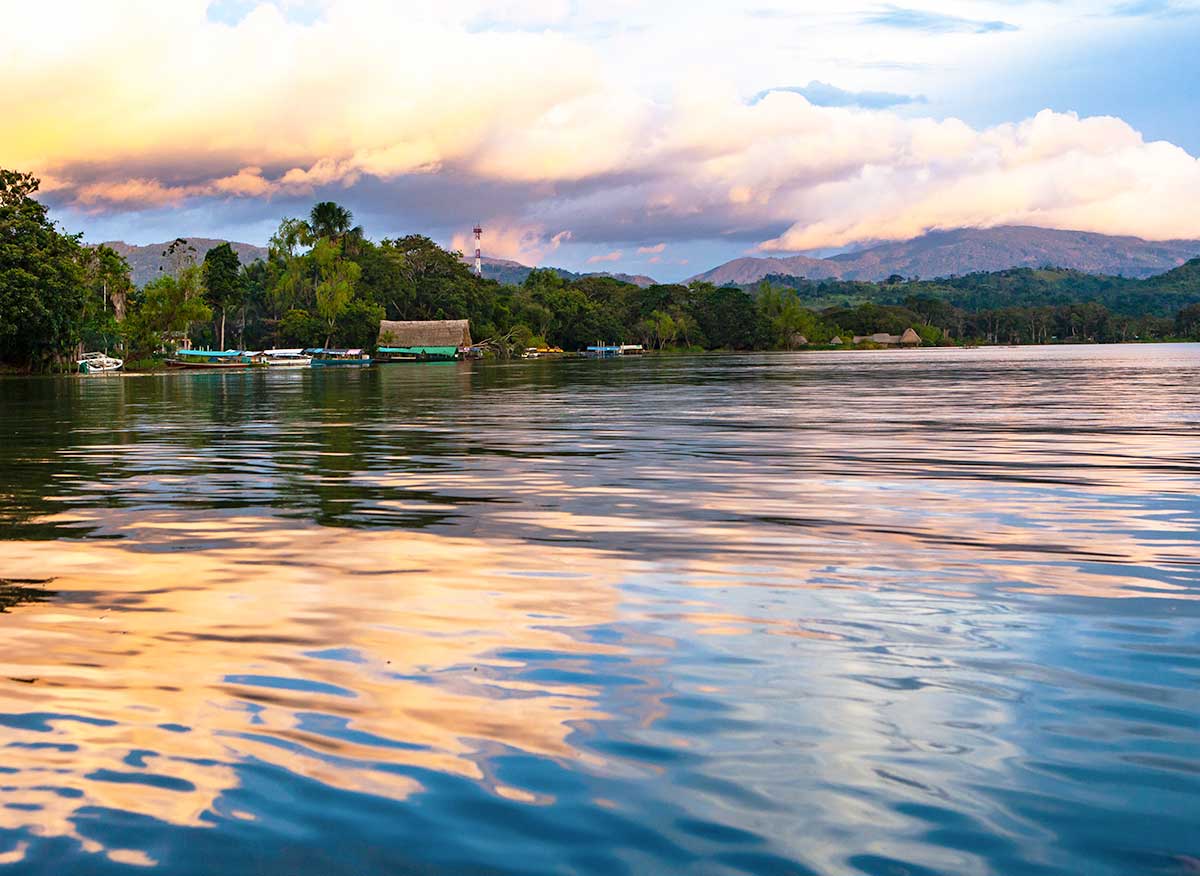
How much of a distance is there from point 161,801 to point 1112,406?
107ft

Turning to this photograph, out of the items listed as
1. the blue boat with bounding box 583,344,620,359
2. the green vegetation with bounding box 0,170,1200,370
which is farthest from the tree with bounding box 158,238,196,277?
the blue boat with bounding box 583,344,620,359

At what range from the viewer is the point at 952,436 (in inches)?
933

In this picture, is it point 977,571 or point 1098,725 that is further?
point 977,571

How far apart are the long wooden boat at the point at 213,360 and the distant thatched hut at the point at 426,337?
63.1ft

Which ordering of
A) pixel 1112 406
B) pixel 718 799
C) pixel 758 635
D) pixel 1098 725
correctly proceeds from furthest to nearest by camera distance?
pixel 1112 406 → pixel 758 635 → pixel 1098 725 → pixel 718 799

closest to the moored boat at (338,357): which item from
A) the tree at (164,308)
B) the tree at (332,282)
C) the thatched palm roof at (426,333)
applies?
the tree at (332,282)

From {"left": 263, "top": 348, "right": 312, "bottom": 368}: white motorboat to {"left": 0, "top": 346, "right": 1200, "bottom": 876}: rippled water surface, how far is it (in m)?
114

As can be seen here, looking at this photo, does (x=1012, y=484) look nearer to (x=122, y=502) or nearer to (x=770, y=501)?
(x=770, y=501)

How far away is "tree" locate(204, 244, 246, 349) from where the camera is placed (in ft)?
446

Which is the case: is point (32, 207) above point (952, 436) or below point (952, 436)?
above

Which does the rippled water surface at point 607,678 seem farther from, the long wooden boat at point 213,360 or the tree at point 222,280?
the tree at point 222,280

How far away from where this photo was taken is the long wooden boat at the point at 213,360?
10712 centimetres

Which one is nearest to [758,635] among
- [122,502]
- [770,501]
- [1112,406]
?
[770,501]

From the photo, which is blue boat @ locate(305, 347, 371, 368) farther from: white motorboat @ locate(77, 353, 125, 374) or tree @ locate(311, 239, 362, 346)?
white motorboat @ locate(77, 353, 125, 374)
